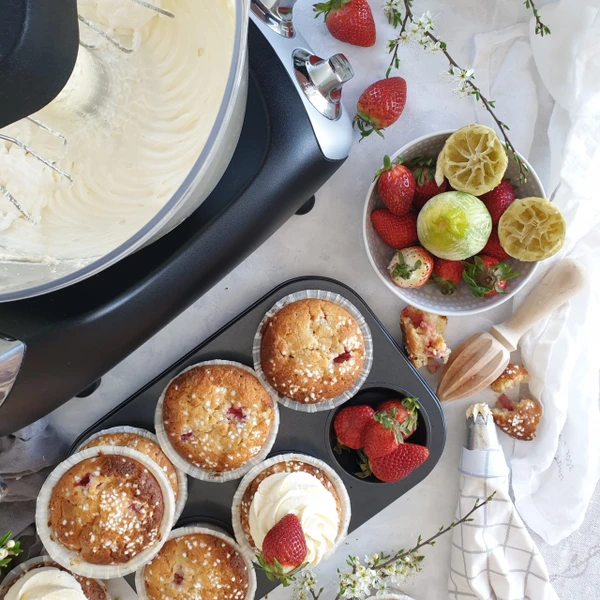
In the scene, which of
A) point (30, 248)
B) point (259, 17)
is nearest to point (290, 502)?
point (30, 248)

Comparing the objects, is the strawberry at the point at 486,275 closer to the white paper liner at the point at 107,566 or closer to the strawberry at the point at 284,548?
the strawberry at the point at 284,548

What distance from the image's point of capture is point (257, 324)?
1256mm

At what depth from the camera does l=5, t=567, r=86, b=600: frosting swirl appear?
1.15m

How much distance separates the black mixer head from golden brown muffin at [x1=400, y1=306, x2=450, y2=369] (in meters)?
0.94

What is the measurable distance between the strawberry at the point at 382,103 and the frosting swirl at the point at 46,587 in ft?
3.30

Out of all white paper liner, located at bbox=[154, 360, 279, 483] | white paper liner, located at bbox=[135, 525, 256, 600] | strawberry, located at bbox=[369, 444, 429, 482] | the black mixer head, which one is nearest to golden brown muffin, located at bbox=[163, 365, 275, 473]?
white paper liner, located at bbox=[154, 360, 279, 483]

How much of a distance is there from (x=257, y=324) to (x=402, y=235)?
0.33 metres

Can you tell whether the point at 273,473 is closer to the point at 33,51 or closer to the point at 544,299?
the point at 544,299

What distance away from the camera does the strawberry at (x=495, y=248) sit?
116cm

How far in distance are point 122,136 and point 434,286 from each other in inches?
29.4

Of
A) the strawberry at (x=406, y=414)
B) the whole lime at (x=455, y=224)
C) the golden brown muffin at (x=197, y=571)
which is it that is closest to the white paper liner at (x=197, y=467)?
the golden brown muffin at (x=197, y=571)

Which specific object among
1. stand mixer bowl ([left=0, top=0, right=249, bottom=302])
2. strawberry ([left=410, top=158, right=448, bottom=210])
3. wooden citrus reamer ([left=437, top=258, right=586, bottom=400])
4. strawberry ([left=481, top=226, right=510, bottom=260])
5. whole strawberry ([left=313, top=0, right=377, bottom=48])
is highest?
stand mixer bowl ([left=0, top=0, right=249, bottom=302])

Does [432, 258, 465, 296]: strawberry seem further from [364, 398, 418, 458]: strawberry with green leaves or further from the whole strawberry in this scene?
the whole strawberry

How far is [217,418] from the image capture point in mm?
1207
